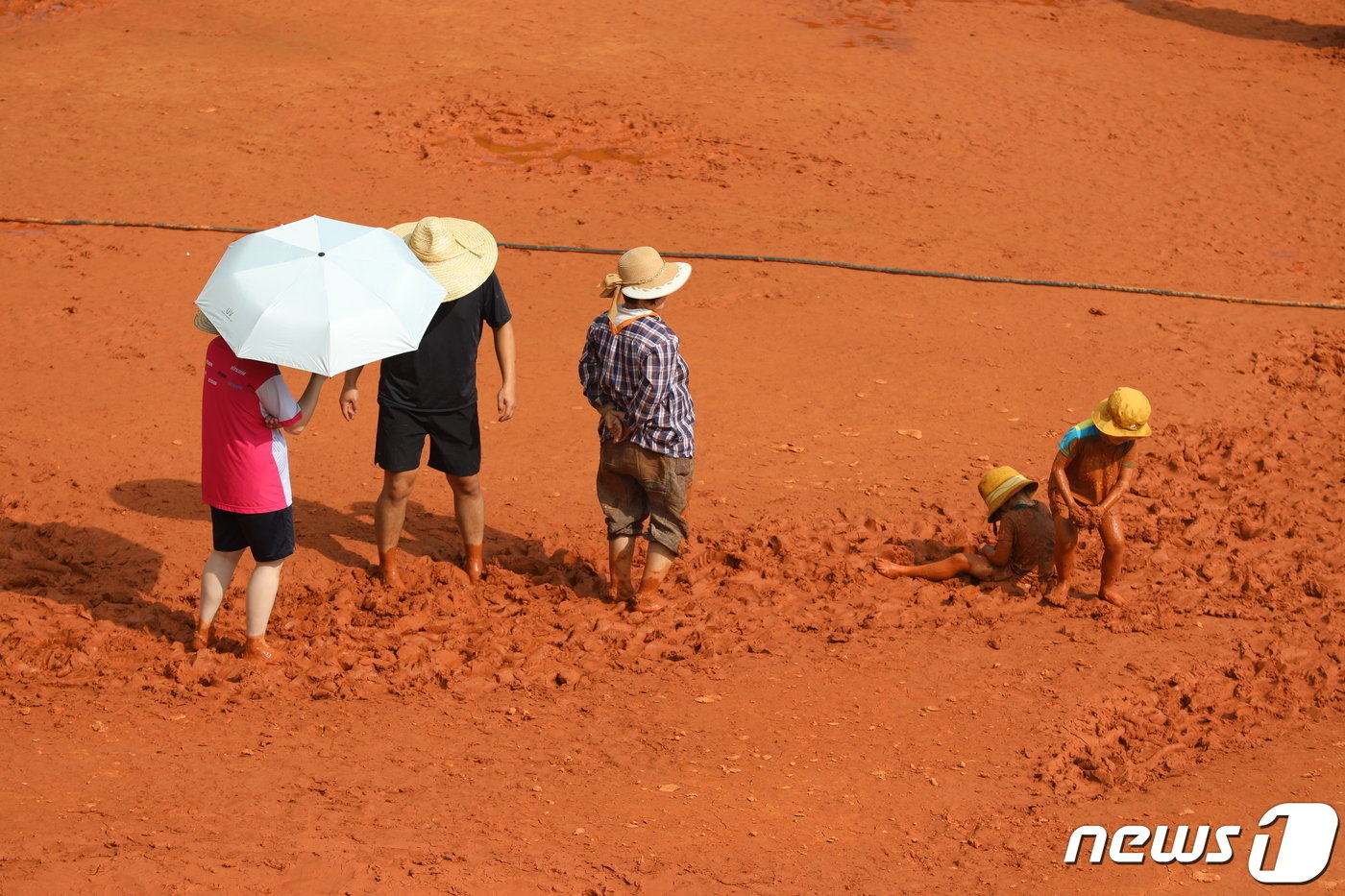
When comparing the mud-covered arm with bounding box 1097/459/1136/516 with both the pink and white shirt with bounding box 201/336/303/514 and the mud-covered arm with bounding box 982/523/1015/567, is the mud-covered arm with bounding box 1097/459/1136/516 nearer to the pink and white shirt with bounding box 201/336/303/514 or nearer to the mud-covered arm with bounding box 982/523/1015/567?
the mud-covered arm with bounding box 982/523/1015/567

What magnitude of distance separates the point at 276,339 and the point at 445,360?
121 centimetres

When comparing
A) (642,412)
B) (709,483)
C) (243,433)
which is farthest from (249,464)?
(709,483)

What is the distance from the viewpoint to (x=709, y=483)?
7.65 meters

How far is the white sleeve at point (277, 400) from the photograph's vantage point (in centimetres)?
505

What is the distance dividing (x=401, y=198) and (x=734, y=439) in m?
5.01

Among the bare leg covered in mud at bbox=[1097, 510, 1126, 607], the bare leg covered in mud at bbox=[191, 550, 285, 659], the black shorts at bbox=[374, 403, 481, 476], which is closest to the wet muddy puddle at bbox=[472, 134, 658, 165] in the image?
the black shorts at bbox=[374, 403, 481, 476]

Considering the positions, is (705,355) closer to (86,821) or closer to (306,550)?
(306,550)

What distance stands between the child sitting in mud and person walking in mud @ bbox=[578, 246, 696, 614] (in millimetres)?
1353

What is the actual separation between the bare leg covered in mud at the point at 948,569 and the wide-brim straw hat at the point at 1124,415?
1005 millimetres

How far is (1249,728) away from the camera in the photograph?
5.47 meters

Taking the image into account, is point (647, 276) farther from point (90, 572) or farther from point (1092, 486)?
point (90, 572)

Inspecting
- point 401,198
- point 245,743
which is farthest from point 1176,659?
point 401,198

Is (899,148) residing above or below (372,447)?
above

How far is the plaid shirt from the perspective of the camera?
18.7 ft
